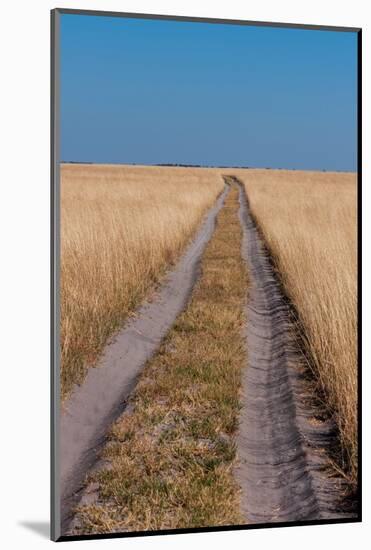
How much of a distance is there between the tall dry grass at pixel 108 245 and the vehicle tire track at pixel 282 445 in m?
1.23

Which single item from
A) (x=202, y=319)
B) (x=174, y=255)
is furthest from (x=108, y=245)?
(x=174, y=255)

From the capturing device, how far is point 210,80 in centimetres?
579

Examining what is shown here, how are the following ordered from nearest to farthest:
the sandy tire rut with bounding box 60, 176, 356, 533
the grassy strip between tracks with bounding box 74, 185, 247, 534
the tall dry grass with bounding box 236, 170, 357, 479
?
the grassy strip between tracks with bounding box 74, 185, 247, 534, the sandy tire rut with bounding box 60, 176, 356, 533, the tall dry grass with bounding box 236, 170, 357, 479

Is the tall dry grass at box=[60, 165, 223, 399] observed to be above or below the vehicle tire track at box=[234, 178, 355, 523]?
above

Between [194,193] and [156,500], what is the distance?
629 cm

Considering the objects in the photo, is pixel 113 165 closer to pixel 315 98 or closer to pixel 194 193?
pixel 315 98

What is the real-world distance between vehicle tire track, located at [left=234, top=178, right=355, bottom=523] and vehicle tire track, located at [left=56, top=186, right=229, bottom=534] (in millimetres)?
853

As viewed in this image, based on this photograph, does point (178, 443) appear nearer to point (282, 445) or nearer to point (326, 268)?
point (282, 445)

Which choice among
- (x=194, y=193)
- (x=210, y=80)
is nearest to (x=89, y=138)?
(x=210, y=80)

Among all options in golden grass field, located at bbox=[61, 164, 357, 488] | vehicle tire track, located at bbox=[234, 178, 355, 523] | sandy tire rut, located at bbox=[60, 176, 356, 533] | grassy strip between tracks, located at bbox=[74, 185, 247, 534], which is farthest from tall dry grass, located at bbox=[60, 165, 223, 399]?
vehicle tire track, located at bbox=[234, 178, 355, 523]

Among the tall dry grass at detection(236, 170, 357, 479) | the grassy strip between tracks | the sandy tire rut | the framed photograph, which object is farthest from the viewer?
the tall dry grass at detection(236, 170, 357, 479)

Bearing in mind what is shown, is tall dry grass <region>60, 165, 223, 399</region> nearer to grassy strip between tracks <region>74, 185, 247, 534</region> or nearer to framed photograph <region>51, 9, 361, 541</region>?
framed photograph <region>51, 9, 361, 541</region>

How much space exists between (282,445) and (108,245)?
9.57 ft

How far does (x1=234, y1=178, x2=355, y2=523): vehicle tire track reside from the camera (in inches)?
200
